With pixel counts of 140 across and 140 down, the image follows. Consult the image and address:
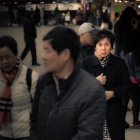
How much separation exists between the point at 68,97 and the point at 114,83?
4.20ft

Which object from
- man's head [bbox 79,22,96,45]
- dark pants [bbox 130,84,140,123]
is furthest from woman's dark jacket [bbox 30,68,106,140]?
dark pants [bbox 130,84,140,123]

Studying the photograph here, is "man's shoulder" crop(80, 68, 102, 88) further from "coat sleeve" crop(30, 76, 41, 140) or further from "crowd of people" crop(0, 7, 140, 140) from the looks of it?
"coat sleeve" crop(30, 76, 41, 140)

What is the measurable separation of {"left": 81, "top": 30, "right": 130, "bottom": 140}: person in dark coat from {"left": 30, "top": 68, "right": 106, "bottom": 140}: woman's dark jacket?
1.13 m

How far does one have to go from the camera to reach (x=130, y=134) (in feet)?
15.9

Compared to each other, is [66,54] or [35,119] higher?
[66,54]

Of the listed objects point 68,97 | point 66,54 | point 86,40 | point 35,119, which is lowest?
point 35,119

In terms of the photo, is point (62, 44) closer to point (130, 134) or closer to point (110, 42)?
point (110, 42)

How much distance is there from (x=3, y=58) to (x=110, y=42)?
115 cm

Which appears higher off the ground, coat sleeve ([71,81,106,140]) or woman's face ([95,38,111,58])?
woman's face ([95,38,111,58])

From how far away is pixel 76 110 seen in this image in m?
1.81

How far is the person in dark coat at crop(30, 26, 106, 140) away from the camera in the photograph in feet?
5.91

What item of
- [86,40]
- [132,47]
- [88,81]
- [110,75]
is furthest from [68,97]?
[132,47]

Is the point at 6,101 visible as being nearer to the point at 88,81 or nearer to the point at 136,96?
the point at 88,81

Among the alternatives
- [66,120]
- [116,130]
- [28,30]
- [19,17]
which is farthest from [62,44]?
[19,17]
